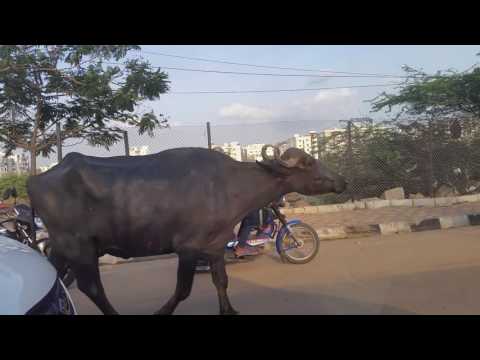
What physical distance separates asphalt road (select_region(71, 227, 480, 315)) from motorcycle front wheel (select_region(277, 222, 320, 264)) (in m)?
0.14

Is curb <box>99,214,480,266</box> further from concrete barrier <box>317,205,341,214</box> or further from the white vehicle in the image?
the white vehicle

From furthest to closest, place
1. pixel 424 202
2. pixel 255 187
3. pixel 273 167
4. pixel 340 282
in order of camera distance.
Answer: pixel 424 202
pixel 340 282
pixel 273 167
pixel 255 187

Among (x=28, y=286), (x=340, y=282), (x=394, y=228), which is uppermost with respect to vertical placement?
(x=28, y=286)

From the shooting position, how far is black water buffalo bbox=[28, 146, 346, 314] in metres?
4.61

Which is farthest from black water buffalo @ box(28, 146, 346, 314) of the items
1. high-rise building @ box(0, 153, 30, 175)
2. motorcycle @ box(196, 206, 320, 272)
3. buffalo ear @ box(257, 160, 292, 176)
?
high-rise building @ box(0, 153, 30, 175)

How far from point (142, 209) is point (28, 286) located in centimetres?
234

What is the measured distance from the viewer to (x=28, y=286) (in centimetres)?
239

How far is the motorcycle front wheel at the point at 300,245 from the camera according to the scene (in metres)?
7.30

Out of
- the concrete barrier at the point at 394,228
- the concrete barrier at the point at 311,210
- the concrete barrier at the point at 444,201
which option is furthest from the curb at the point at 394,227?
the concrete barrier at the point at 311,210

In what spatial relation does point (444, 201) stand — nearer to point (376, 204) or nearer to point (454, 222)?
point (376, 204)

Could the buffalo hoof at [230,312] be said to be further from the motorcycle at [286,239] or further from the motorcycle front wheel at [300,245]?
the motorcycle front wheel at [300,245]

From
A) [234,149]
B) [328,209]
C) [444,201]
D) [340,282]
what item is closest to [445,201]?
[444,201]

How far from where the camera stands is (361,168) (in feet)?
39.9
